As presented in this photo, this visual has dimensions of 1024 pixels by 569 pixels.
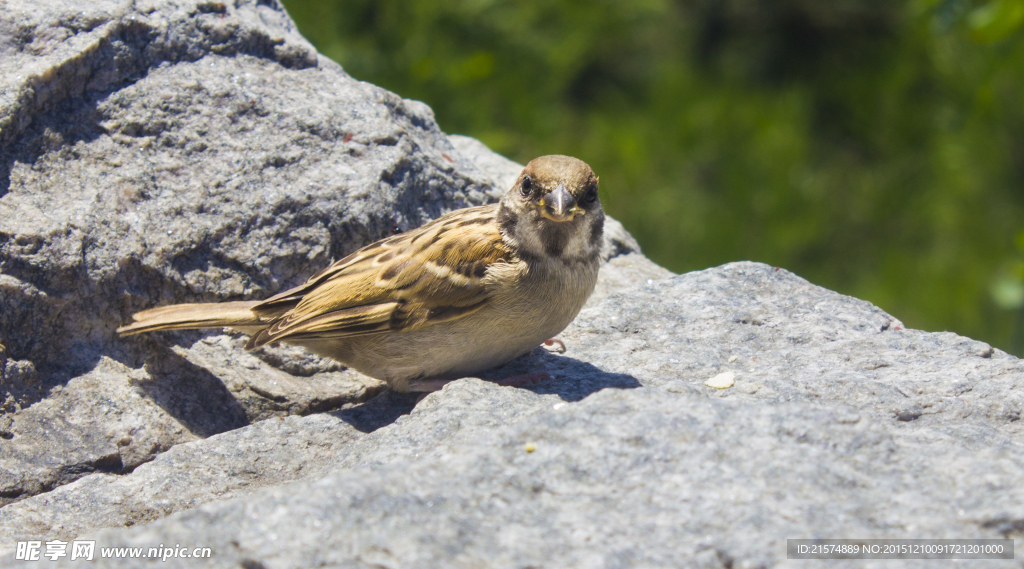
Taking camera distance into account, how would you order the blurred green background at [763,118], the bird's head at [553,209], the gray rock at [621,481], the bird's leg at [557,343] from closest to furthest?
the gray rock at [621,481], the bird's head at [553,209], the bird's leg at [557,343], the blurred green background at [763,118]

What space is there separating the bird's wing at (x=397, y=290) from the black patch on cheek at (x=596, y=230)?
36cm

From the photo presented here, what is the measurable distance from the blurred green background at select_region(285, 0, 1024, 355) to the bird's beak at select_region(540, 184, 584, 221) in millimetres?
3150

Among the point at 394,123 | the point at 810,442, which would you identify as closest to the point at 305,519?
the point at 810,442

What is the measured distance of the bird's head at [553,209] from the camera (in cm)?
359

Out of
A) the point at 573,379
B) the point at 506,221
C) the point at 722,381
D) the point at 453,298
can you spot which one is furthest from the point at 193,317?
the point at 722,381

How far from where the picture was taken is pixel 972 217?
29.2 feet

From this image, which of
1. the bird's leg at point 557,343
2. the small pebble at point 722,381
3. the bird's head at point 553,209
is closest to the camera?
the small pebble at point 722,381

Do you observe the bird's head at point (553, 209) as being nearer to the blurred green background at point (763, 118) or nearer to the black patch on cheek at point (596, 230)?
the black patch on cheek at point (596, 230)

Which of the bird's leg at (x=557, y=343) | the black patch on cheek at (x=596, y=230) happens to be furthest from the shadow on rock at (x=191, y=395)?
the black patch on cheek at (x=596, y=230)

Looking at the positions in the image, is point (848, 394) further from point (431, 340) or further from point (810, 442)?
point (431, 340)

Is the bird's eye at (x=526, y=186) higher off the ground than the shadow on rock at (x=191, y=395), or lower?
higher

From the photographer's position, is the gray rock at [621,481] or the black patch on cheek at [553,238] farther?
the black patch on cheek at [553,238]

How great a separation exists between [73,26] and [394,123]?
4.65ft

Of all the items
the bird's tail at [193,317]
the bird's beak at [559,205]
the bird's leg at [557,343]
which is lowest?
the bird's tail at [193,317]
